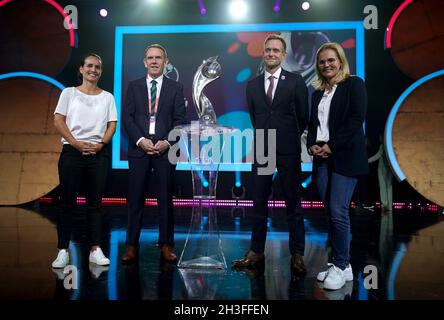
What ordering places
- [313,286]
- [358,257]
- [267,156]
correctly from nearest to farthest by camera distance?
[313,286]
[267,156]
[358,257]

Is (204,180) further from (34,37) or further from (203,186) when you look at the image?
(34,37)

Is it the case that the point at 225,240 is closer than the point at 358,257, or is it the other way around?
the point at 358,257

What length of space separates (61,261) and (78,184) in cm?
50

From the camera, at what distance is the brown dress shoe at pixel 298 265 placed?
90.5 inches

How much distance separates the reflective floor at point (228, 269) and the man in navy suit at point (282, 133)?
0.24m

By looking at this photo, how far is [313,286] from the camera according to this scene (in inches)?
81.4

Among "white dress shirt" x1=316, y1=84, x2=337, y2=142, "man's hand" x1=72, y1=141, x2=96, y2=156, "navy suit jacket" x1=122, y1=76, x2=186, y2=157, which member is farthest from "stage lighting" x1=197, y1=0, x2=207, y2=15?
"white dress shirt" x1=316, y1=84, x2=337, y2=142

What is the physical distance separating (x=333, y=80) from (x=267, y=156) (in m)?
0.61

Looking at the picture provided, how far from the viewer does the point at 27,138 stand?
5.96 meters

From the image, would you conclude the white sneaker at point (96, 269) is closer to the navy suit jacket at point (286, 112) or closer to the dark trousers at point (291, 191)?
the dark trousers at point (291, 191)

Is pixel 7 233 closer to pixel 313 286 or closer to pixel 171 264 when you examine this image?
pixel 171 264

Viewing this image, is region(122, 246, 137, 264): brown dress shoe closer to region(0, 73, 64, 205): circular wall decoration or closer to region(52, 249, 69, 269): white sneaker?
region(52, 249, 69, 269): white sneaker

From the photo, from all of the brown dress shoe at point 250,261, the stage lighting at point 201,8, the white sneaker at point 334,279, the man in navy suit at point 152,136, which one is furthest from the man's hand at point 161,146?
the stage lighting at point 201,8
